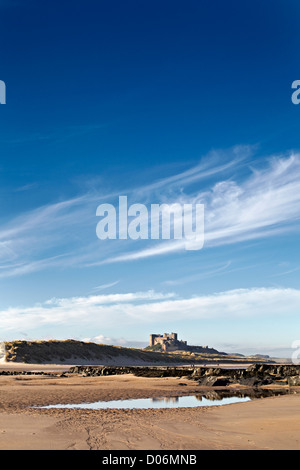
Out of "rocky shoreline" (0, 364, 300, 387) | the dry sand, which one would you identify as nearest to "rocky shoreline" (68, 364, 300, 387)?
"rocky shoreline" (0, 364, 300, 387)

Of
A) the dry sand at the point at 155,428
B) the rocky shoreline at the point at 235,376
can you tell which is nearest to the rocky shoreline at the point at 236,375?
the rocky shoreline at the point at 235,376

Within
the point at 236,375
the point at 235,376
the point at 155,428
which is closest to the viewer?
the point at 155,428

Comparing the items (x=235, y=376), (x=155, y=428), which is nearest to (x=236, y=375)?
(x=235, y=376)

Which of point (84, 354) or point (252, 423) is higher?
point (252, 423)

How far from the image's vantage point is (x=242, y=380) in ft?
107

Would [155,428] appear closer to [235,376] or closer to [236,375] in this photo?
[235,376]

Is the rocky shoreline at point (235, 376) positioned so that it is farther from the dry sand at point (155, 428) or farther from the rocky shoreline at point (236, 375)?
the dry sand at point (155, 428)

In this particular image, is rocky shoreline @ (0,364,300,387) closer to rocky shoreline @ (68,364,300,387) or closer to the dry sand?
rocky shoreline @ (68,364,300,387)

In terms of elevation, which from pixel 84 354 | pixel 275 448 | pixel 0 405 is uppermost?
pixel 275 448
